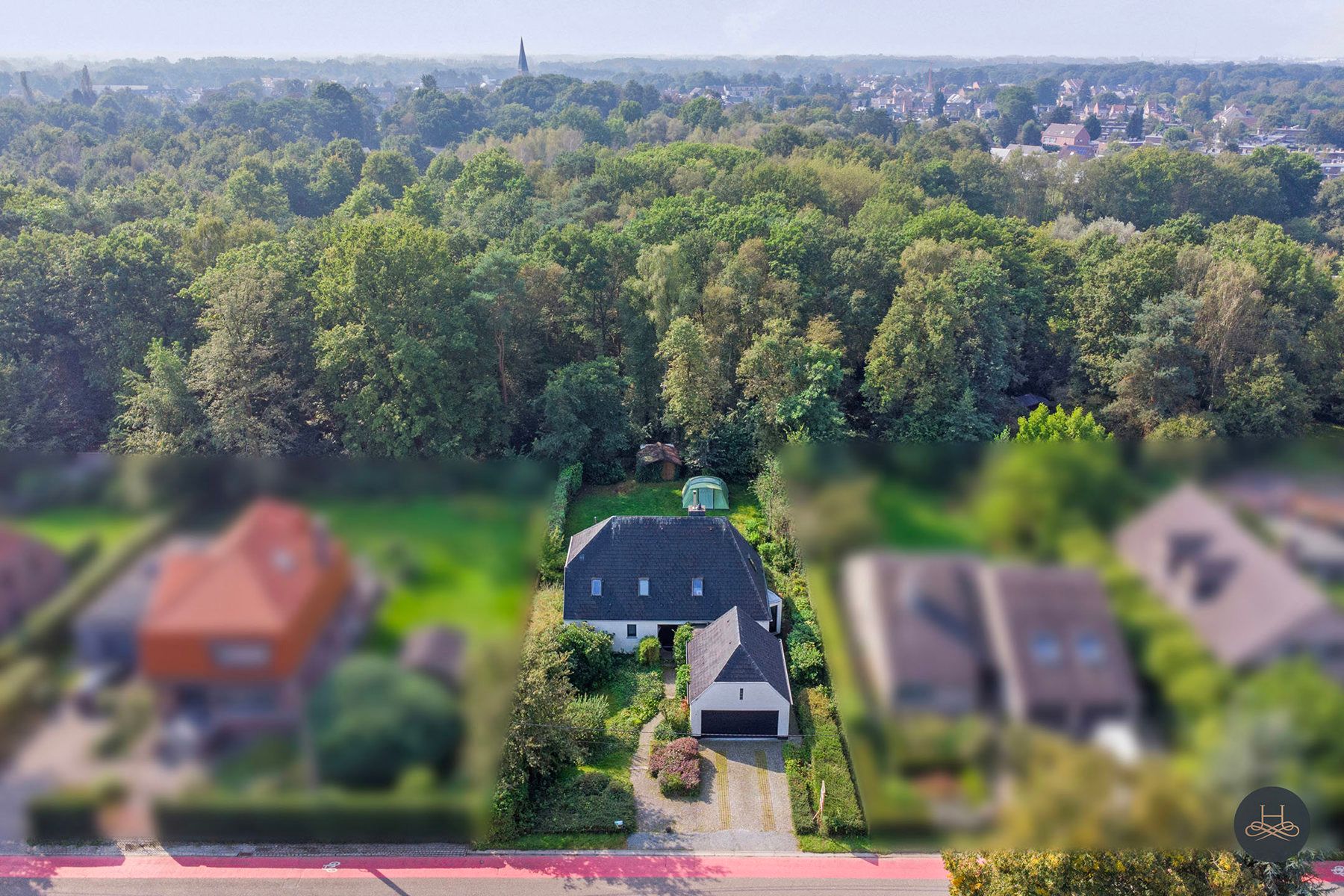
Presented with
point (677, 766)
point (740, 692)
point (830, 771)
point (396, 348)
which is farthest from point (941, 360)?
point (396, 348)

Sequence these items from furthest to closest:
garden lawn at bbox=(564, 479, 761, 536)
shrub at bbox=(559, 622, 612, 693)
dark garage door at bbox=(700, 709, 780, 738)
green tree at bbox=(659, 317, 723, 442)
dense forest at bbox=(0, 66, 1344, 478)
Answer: green tree at bbox=(659, 317, 723, 442) < dense forest at bbox=(0, 66, 1344, 478) < garden lawn at bbox=(564, 479, 761, 536) < shrub at bbox=(559, 622, 612, 693) < dark garage door at bbox=(700, 709, 780, 738)

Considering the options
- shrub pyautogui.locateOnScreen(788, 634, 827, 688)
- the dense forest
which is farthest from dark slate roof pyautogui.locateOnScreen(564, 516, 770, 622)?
the dense forest

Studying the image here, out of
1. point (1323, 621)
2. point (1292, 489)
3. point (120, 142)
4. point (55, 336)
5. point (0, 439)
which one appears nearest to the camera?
point (1323, 621)

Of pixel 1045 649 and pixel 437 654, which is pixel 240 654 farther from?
pixel 1045 649

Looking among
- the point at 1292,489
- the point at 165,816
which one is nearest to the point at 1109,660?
the point at 1292,489

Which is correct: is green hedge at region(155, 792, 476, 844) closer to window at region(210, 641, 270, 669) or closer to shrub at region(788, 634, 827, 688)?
window at region(210, 641, 270, 669)

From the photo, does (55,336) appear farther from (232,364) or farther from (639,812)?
(639,812)
